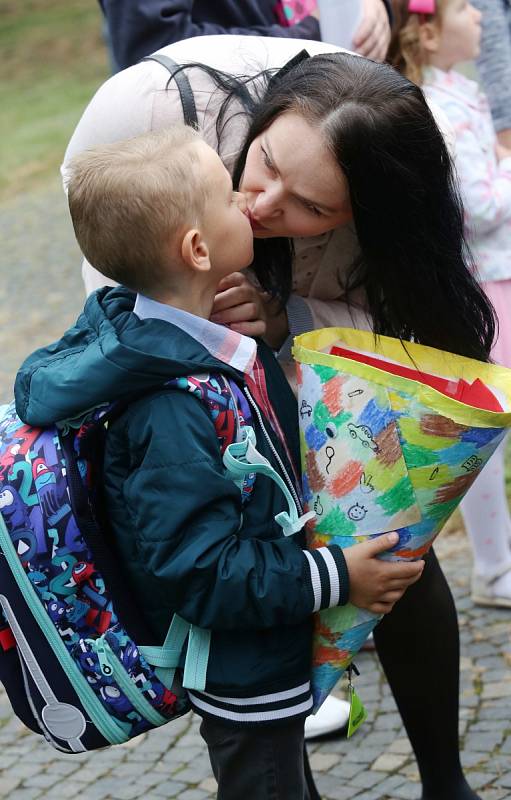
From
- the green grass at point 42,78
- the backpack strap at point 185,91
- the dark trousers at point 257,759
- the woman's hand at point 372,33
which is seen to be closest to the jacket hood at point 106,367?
the backpack strap at point 185,91

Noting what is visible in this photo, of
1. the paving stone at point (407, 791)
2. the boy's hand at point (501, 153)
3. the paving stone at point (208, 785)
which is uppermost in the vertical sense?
the boy's hand at point (501, 153)

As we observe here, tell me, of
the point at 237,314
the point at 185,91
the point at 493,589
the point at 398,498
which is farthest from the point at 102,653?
the point at 493,589

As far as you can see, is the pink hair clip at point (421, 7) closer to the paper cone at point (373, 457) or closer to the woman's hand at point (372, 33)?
the woman's hand at point (372, 33)

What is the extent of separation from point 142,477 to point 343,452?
36 centimetres

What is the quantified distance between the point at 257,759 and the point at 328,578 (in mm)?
357

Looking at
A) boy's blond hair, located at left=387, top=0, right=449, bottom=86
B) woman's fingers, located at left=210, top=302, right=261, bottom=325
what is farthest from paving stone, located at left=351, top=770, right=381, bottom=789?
boy's blond hair, located at left=387, top=0, right=449, bottom=86

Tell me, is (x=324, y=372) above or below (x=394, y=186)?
below

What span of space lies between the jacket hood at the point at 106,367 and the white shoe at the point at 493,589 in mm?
2135

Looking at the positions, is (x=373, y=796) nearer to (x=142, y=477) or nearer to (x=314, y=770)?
(x=314, y=770)

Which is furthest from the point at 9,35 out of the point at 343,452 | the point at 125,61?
the point at 343,452

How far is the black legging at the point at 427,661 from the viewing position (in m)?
2.56

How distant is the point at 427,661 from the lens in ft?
8.49

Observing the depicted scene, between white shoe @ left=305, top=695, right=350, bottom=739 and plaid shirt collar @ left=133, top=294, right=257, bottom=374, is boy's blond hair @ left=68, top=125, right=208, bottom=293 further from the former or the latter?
white shoe @ left=305, top=695, right=350, bottom=739

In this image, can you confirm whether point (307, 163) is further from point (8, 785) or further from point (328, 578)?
point (8, 785)
